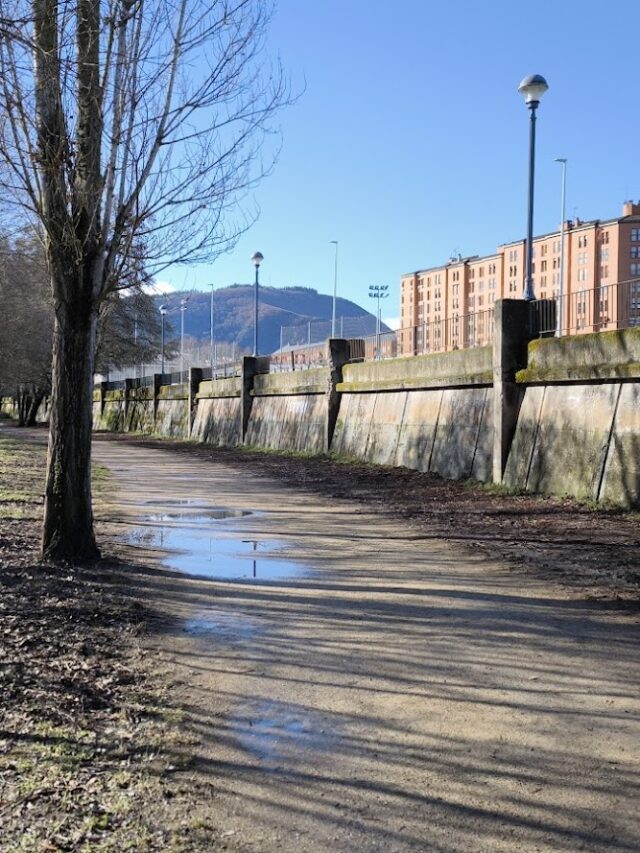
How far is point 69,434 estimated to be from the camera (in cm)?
796

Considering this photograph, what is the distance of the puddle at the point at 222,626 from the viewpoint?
6008 mm

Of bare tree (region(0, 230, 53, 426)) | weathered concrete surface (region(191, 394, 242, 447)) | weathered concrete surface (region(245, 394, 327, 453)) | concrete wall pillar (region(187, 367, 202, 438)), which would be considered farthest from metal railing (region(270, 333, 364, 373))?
bare tree (region(0, 230, 53, 426))

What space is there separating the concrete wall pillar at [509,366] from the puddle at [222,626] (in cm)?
944

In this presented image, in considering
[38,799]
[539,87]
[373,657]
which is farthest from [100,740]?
[539,87]

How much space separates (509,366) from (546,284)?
80007mm

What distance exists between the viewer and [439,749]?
13.0 feet

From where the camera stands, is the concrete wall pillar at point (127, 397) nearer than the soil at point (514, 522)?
No

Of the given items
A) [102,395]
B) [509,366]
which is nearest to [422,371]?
[509,366]

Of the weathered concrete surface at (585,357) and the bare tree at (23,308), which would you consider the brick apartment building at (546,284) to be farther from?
the bare tree at (23,308)

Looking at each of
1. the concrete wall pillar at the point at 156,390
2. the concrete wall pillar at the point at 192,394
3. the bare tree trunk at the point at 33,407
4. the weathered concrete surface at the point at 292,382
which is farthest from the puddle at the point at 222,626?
the bare tree trunk at the point at 33,407

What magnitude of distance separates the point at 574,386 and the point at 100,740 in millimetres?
11111

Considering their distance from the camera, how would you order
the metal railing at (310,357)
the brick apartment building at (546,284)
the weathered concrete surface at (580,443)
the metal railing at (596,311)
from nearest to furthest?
1. the weathered concrete surface at (580,443)
2. the metal railing at (596,311)
3. the brick apartment building at (546,284)
4. the metal railing at (310,357)

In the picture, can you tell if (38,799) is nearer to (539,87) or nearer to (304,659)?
(304,659)

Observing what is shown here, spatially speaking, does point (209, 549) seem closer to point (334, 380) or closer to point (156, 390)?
point (334, 380)
